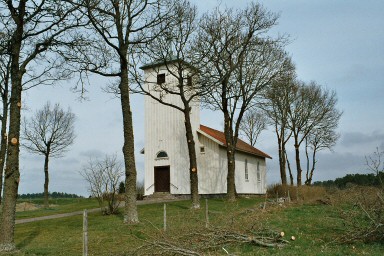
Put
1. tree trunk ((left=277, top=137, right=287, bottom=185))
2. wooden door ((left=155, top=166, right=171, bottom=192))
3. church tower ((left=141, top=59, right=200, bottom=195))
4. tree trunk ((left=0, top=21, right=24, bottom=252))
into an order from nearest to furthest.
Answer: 1. tree trunk ((left=0, top=21, right=24, bottom=252))
2. church tower ((left=141, top=59, right=200, bottom=195))
3. wooden door ((left=155, top=166, right=171, bottom=192))
4. tree trunk ((left=277, top=137, right=287, bottom=185))

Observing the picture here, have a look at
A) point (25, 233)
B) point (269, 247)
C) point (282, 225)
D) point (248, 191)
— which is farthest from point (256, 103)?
point (269, 247)

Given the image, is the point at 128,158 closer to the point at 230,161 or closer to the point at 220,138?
the point at 230,161

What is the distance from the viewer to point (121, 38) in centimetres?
1745

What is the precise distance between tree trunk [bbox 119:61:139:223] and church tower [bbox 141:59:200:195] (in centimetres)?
1538

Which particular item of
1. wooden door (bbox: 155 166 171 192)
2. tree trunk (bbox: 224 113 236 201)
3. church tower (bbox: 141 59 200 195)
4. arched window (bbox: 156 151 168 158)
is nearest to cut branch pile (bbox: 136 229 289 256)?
tree trunk (bbox: 224 113 236 201)

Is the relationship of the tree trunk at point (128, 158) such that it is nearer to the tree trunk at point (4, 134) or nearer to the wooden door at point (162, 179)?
the tree trunk at point (4, 134)

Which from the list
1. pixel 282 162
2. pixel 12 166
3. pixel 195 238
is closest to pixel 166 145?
pixel 282 162

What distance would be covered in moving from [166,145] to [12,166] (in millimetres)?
21423

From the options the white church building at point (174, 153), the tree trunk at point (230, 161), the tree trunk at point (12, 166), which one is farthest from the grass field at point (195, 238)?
the white church building at point (174, 153)

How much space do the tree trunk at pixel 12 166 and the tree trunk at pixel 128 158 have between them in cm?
495

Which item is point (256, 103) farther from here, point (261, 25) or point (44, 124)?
point (44, 124)

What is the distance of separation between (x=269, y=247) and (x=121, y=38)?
11580 mm

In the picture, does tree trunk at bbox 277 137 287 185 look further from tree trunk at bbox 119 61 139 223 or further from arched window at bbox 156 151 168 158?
tree trunk at bbox 119 61 139 223

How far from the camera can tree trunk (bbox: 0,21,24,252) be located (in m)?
11.5
